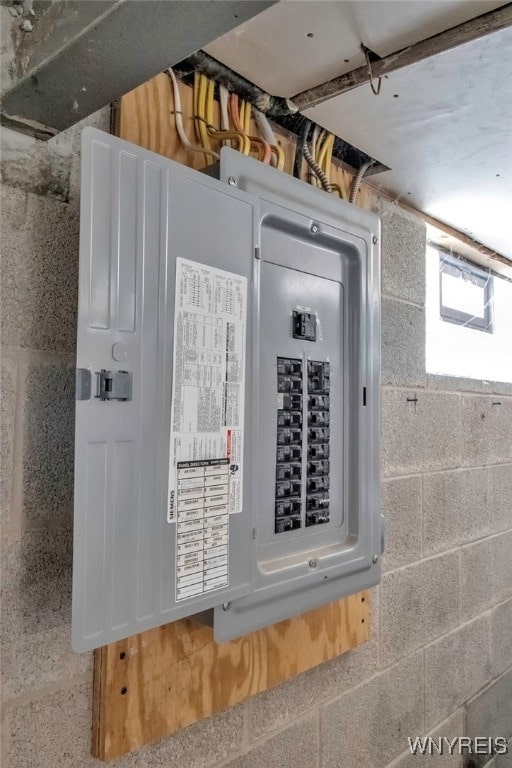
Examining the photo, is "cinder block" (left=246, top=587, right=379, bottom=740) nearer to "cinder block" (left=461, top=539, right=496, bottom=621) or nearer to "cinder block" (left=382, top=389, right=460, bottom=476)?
"cinder block" (left=382, top=389, right=460, bottom=476)

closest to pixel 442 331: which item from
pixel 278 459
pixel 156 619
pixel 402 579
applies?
pixel 402 579

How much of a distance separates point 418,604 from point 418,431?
47 centimetres

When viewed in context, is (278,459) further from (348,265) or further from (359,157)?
(359,157)

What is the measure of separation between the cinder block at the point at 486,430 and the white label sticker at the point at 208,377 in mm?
1125

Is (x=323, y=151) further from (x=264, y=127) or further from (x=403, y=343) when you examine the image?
(x=403, y=343)

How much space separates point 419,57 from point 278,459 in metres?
0.68

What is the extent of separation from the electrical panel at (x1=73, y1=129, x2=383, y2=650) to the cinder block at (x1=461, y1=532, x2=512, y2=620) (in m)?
0.77

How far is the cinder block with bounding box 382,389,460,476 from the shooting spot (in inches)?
54.3

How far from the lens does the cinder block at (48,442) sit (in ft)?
2.29

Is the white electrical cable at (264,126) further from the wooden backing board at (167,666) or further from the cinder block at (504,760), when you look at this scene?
the cinder block at (504,760)

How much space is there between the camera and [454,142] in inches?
45.5

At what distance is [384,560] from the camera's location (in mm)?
1354

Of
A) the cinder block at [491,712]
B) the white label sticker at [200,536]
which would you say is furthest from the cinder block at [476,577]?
the white label sticker at [200,536]

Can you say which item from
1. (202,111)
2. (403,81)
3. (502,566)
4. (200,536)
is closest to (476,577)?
(502,566)
